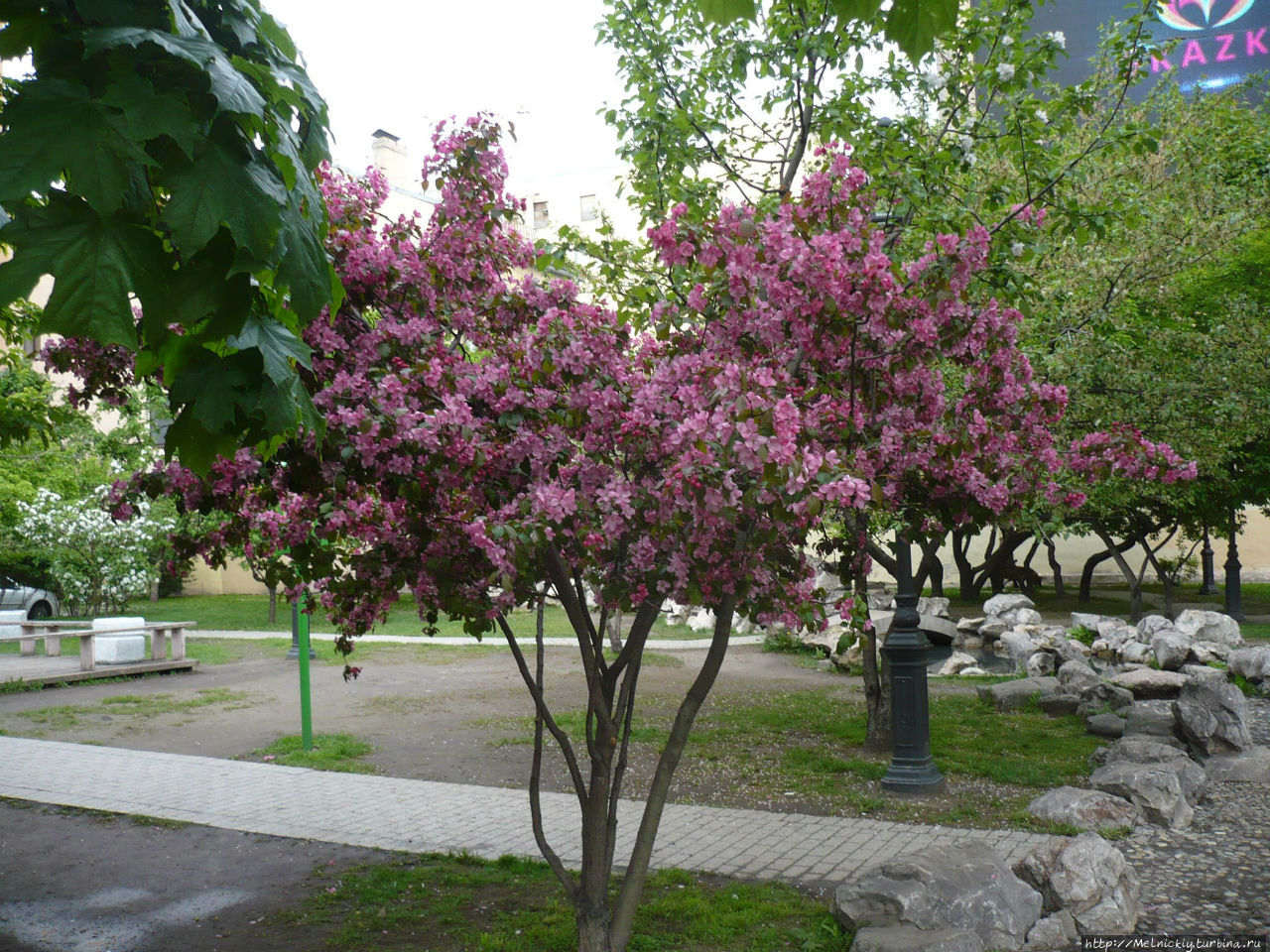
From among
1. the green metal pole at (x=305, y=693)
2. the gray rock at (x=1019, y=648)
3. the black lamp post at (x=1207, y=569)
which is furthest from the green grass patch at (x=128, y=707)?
the black lamp post at (x=1207, y=569)

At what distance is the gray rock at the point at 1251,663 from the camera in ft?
43.1

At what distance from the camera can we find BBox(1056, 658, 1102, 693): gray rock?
12669mm

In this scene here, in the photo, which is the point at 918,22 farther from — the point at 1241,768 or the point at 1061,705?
the point at 1061,705

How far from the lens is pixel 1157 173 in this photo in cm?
1548

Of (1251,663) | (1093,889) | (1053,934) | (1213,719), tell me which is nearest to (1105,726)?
(1213,719)

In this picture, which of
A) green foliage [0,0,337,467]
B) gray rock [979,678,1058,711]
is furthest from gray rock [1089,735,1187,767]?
green foliage [0,0,337,467]

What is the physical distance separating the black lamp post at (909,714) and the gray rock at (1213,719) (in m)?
2.46

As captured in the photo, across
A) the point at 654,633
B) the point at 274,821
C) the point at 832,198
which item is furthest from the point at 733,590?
the point at 654,633

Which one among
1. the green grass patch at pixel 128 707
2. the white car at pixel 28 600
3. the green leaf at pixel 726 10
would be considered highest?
the green leaf at pixel 726 10

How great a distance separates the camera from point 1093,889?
17.1 ft

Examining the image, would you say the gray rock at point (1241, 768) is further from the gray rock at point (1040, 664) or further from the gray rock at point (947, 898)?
the gray rock at point (1040, 664)

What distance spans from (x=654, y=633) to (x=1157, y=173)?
12.8 meters

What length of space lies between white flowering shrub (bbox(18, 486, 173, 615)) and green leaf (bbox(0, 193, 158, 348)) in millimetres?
22612

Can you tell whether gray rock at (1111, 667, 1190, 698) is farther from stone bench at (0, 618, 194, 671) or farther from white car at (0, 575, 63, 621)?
white car at (0, 575, 63, 621)
